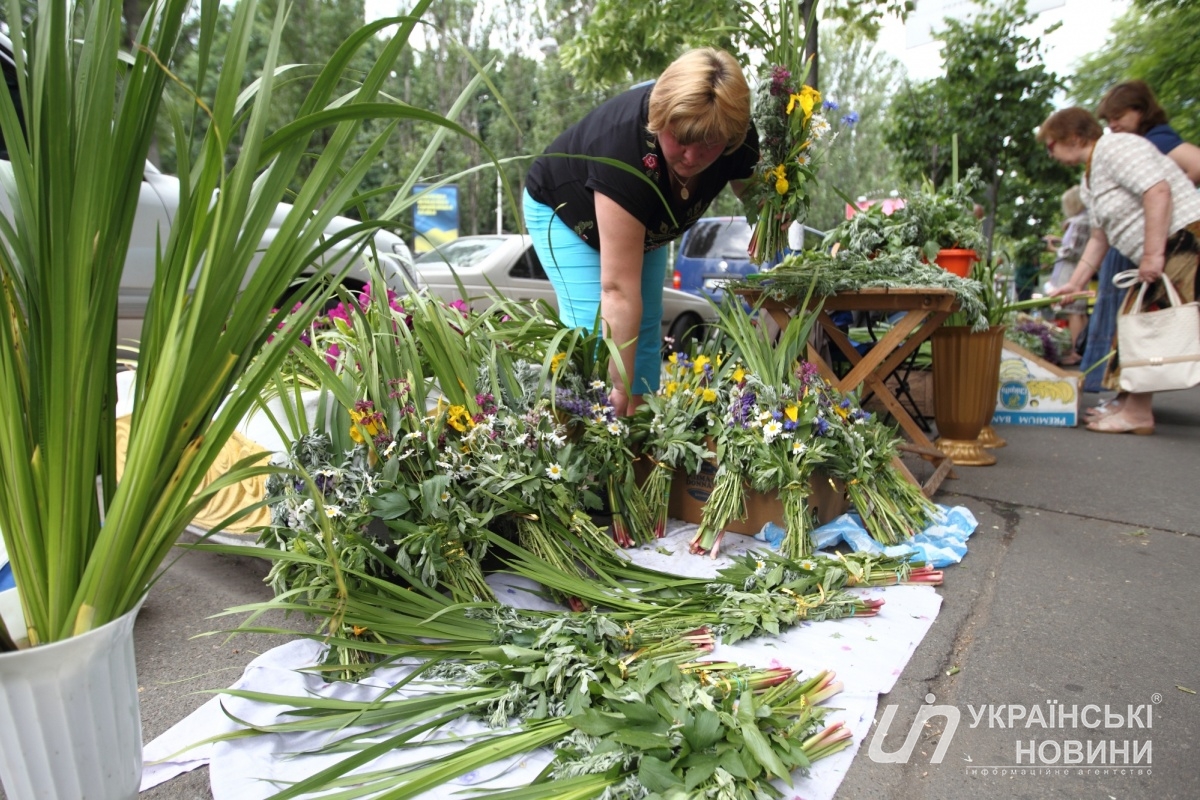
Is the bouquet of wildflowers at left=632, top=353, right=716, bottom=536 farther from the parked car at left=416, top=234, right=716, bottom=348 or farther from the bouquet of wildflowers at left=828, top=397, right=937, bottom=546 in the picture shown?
the parked car at left=416, top=234, right=716, bottom=348

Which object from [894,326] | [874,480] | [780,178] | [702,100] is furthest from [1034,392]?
[702,100]

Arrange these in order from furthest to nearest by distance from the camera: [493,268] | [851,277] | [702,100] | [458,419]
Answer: [493,268]
[851,277]
[702,100]
[458,419]

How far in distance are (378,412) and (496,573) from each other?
60cm

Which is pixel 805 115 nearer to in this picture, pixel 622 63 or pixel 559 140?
pixel 559 140

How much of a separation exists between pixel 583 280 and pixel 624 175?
0.54 meters

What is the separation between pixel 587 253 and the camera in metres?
2.83

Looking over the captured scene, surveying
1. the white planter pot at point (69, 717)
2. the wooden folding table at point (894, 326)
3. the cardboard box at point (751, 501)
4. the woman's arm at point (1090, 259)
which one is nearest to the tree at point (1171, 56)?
the woman's arm at point (1090, 259)

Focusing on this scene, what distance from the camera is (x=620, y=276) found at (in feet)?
8.34

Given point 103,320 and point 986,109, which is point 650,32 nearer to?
point 986,109

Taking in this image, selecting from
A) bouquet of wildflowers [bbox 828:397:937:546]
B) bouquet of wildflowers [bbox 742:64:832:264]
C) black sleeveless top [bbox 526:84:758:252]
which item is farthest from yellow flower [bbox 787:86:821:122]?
bouquet of wildflowers [bbox 828:397:937:546]

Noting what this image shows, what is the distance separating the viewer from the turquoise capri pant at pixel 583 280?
9.34 ft

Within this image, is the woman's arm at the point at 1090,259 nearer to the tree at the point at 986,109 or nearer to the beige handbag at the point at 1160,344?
the beige handbag at the point at 1160,344

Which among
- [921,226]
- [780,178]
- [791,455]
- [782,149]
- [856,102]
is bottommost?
[791,455]

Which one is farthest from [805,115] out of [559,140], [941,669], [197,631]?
[197,631]
